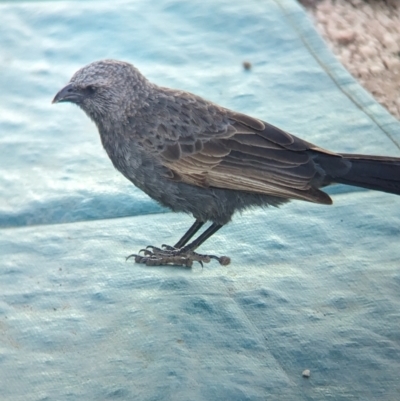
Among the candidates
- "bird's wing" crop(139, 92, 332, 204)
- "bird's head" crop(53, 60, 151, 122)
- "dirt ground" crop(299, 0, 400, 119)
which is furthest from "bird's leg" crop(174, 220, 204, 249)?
"dirt ground" crop(299, 0, 400, 119)

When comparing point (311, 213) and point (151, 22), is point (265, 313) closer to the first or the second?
point (311, 213)

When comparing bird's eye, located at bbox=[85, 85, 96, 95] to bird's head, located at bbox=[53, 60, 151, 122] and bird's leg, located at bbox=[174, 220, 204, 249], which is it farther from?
bird's leg, located at bbox=[174, 220, 204, 249]

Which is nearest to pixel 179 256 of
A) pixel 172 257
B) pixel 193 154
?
pixel 172 257

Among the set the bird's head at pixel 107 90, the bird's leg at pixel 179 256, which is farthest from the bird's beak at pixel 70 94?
the bird's leg at pixel 179 256

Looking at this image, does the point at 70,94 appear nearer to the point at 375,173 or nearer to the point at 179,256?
the point at 179,256

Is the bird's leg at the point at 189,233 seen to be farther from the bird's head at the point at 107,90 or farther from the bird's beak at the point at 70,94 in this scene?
the bird's beak at the point at 70,94

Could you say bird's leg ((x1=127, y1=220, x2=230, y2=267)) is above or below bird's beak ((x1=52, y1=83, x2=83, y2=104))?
below

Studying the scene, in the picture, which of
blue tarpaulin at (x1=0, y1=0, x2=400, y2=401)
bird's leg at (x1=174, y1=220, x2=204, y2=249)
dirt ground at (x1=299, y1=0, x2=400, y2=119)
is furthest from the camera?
dirt ground at (x1=299, y1=0, x2=400, y2=119)

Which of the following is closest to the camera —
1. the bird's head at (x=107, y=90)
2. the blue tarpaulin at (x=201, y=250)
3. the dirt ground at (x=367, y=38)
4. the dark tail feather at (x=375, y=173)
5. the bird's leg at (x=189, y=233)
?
the blue tarpaulin at (x=201, y=250)
